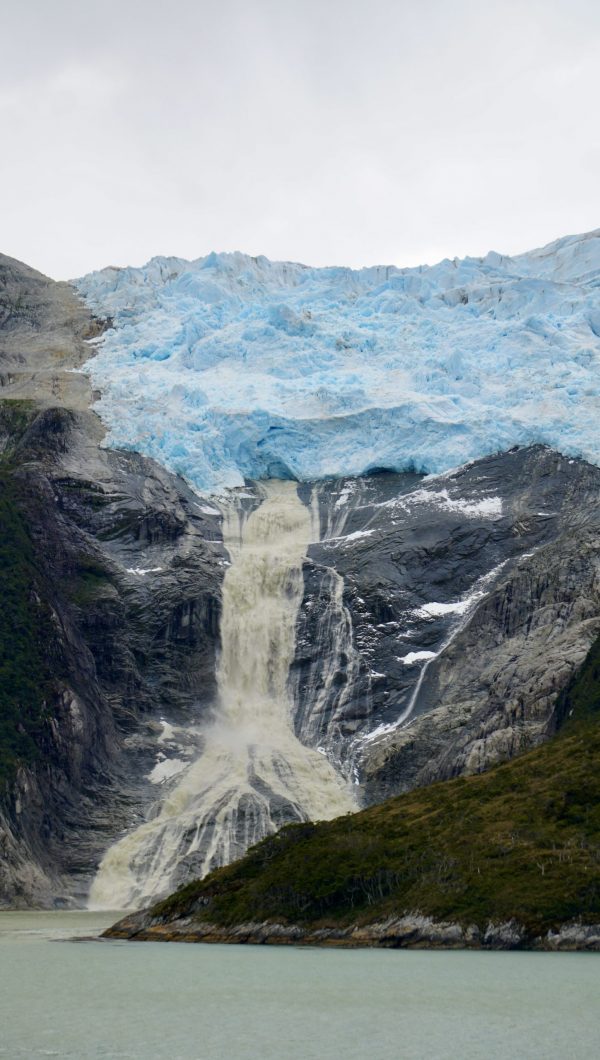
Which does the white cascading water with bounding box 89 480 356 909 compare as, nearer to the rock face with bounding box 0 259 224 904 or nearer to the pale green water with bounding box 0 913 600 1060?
the rock face with bounding box 0 259 224 904

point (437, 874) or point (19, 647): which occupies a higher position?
point (19, 647)

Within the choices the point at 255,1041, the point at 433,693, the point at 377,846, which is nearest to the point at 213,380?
the point at 433,693

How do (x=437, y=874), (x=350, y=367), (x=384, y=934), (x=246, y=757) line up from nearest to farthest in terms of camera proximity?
1. (x=384, y=934)
2. (x=437, y=874)
3. (x=246, y=757)
4. (x=350, y=367)

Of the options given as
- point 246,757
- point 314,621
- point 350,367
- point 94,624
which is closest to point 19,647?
point 94,624

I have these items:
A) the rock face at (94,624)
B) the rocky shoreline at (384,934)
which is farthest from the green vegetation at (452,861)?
the rock face at (94,624)

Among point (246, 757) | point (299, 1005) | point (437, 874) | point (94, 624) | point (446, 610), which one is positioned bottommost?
point (299, 1005)

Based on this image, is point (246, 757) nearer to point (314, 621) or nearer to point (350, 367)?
point (314, 621)
